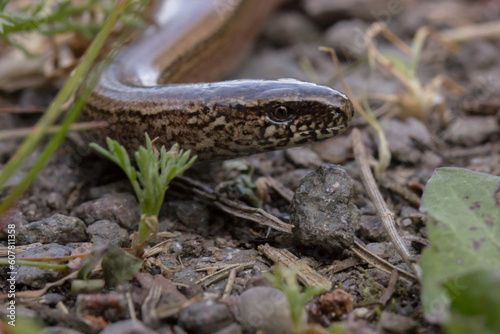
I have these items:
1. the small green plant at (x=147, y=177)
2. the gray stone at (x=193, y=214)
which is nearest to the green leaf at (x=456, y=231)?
the small green plant at (x=147, y=177)

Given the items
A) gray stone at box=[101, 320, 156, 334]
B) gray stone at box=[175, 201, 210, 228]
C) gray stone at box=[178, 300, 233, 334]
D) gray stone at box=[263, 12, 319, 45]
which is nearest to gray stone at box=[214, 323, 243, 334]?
gray stone at box=[178, 300, 233, 334]

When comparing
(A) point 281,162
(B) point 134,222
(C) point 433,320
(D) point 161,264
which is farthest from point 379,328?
(A) point 281,162

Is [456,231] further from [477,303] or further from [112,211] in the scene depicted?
A: [112,211]

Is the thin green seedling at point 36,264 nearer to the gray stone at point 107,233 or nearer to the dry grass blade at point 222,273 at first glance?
the gray stone at point 107,233

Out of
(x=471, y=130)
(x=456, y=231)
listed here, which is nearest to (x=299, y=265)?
(x=456, y=231)

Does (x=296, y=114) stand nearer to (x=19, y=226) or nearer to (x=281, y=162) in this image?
(x=281, y=162)

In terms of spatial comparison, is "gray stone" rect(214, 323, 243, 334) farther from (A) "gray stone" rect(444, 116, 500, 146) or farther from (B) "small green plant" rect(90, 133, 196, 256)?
(A) "gray stone" rect(444, 116, 500, 146)
